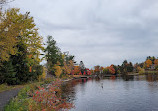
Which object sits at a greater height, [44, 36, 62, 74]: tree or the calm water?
[44, 36, 62, 74]: tree

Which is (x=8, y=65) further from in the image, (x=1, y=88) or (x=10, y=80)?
(x=1, y=88)

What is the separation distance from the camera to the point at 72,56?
375ft

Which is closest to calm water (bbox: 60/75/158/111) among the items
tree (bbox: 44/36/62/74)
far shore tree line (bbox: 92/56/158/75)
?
tree (bbox: 44/36/62/74)

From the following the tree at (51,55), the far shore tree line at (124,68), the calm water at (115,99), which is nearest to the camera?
the calm water at (115,99)

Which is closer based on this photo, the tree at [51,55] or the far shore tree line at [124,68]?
the tree at [51,55]

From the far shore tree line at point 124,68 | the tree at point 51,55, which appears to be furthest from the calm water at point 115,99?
the far shore tree line at point 124,68

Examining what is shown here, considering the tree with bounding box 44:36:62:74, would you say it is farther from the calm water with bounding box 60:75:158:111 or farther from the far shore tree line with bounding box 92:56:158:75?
the far shore tree line with bounding box 92:56:158:75

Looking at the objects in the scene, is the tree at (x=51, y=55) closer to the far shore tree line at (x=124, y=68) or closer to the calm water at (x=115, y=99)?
the calm water at (x=115, y=99)

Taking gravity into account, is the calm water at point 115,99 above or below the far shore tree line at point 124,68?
below

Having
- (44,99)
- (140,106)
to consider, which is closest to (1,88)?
(44,99)

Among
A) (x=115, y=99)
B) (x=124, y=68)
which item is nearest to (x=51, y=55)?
(x=115, y=99)

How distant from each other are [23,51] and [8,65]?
16.8 ft

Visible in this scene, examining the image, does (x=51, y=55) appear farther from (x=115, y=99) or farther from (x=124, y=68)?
(x=124, y=68)

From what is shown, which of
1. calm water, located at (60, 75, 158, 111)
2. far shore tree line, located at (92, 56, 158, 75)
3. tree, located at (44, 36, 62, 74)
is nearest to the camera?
calm water, located at (60, 75, 158, 111)
